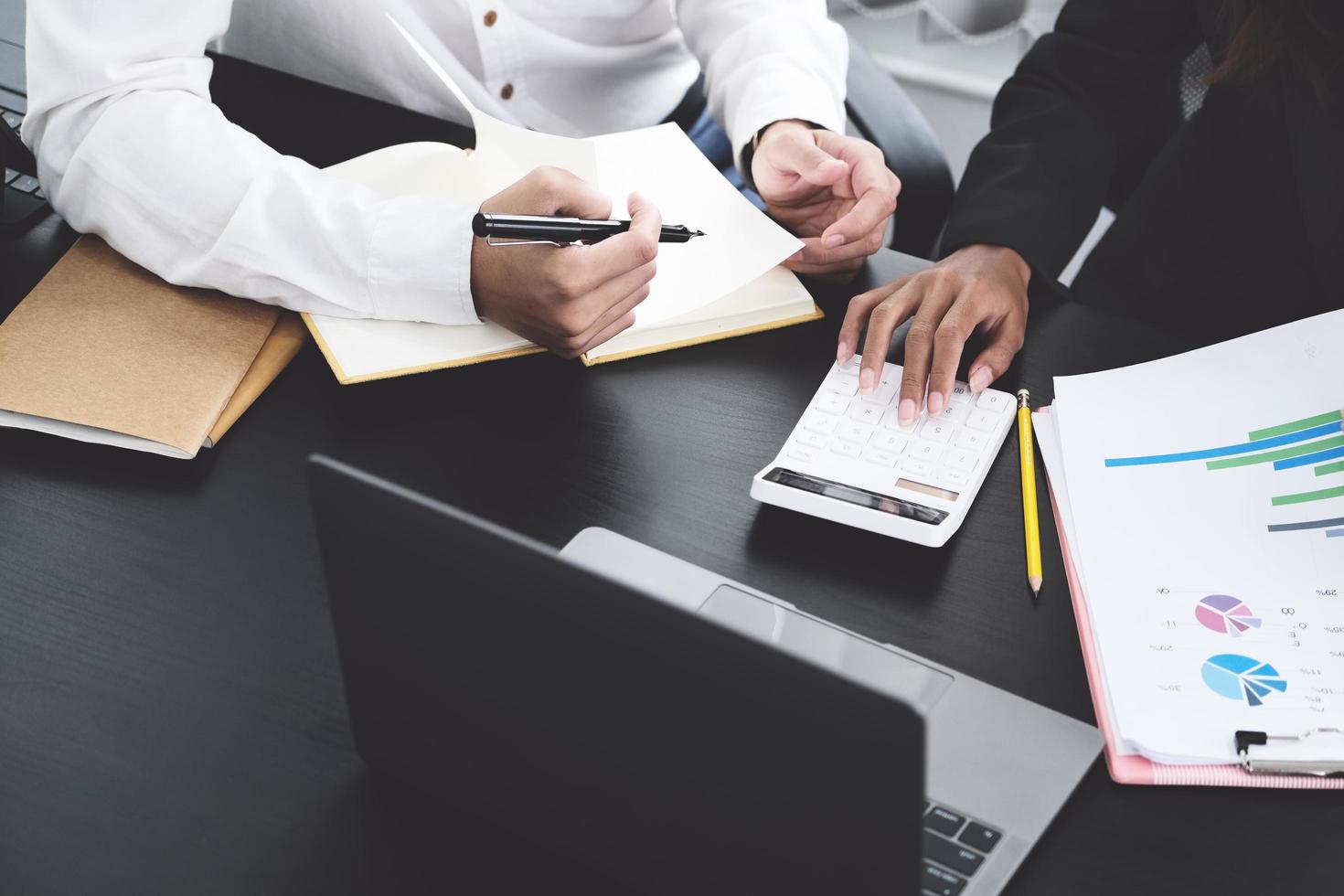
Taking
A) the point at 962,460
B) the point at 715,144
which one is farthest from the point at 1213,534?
the point at 715,144

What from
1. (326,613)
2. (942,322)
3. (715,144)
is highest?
(942,322)

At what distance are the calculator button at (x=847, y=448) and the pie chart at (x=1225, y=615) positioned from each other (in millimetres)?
237

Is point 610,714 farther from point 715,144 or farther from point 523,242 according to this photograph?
point 715,144

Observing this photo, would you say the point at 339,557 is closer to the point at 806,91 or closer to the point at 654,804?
the point at 654,804

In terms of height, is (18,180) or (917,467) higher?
(917,467)

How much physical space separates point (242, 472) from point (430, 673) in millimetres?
340

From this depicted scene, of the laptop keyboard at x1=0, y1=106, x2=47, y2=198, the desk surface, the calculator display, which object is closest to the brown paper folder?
the desk surface

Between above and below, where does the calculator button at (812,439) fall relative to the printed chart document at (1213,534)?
below

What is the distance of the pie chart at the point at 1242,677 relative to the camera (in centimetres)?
63

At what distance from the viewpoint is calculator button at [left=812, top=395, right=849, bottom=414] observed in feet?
2.79

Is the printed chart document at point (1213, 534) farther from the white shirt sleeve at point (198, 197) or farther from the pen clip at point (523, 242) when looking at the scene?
A: the white shirt sleeve at point (198, 197)

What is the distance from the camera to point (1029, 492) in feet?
2.61

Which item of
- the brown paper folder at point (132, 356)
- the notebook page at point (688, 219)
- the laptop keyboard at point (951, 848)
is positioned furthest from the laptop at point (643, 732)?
the notebook page at point (688, 219)

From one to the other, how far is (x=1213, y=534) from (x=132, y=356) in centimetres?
76
